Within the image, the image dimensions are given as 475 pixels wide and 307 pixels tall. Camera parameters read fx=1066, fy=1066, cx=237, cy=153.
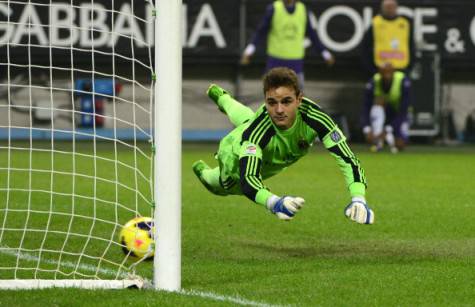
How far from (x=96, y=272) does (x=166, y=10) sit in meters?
1.58

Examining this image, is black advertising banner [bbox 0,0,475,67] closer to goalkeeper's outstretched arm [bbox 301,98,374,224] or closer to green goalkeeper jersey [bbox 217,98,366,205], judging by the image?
green goalkeeper jersey [bbox 217,98,366,205]

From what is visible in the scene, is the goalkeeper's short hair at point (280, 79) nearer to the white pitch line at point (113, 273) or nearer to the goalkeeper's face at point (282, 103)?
the goalkeeper's face at point (282, 103)

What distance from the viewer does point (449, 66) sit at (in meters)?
19.6

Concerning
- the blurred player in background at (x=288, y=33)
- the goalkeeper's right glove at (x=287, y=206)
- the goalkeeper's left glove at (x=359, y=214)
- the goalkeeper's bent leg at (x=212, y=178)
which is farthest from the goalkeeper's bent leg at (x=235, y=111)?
the blurred player in background at (x=288, y=33)

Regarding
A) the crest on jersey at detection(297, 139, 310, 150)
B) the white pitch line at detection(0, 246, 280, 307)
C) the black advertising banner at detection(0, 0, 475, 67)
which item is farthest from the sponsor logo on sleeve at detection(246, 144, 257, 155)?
the black advertising banner at detection(0, 0, 475, 67)

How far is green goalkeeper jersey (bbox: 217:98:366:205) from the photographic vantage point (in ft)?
21.0

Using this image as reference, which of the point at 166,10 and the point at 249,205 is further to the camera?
the point at 249,205

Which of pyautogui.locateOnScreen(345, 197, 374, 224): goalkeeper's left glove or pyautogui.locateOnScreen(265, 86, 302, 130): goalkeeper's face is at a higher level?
pyautogui.locateOnScreen(265, 86, 302, 130): goalkeeper's face

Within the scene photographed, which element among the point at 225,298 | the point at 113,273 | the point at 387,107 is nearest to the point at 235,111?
the point at 113,273

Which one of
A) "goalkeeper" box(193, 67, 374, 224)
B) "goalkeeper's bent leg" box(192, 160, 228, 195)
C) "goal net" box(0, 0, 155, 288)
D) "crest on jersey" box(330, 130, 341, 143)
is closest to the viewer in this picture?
"goalkeeper" box(193, 67, 374, 224)

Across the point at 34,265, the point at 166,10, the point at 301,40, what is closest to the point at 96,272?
the point at 34,265

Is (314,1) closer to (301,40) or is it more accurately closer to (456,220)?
(301,40)

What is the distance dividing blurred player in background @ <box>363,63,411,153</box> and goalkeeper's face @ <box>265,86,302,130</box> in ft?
36.4

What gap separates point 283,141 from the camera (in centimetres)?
689
